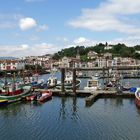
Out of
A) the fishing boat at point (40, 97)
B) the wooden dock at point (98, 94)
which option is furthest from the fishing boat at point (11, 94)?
the wooden dock at point (98, 94)

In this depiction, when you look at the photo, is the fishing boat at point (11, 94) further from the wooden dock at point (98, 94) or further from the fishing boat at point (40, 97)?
the wooden dock at point (98, 94)

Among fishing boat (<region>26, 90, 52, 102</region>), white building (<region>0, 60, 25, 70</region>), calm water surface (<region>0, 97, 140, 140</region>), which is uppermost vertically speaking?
white building (<region>0, 60, 25, 70</region>)

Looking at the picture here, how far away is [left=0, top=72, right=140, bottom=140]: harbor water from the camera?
1210 inches

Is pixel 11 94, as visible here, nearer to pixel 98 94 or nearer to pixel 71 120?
pixel 98 94

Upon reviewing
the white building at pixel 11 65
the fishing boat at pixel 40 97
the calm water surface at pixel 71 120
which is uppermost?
the white building at pixel 11 65

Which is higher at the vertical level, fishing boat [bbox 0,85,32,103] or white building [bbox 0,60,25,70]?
white building [bbox 0,60,25,70]

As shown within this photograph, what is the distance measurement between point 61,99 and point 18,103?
7135mm

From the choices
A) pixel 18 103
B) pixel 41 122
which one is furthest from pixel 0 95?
pixel 41 122

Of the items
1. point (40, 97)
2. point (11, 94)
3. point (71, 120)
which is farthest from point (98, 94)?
point (71, 120)

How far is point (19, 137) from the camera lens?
99.1 feet

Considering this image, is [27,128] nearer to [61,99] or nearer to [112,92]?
[61,99]

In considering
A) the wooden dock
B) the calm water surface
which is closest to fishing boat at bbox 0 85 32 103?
the calm water surface

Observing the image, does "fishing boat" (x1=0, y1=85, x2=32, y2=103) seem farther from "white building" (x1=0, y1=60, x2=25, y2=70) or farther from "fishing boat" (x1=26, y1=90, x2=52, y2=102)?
"white building" (x1=0, y1=60, x2=25, y2=70)

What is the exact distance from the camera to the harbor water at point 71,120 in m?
30.7
